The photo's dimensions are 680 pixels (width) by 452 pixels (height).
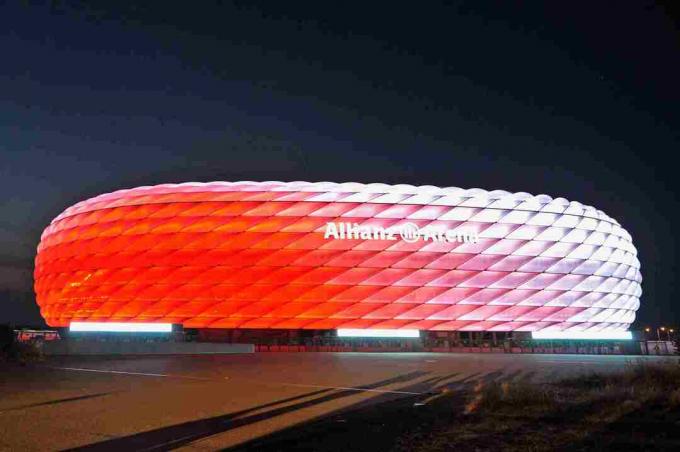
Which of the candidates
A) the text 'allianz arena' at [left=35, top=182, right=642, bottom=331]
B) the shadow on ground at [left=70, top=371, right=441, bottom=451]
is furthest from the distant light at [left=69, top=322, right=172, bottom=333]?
the shadow on ground at [left=70, top=371, right=441, bottom=451]

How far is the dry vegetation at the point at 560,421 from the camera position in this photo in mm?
6156

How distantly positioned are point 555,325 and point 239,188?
27.8 meters

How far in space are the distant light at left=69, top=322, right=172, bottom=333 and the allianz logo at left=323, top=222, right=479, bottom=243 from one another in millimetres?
14676

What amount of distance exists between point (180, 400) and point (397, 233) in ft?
101

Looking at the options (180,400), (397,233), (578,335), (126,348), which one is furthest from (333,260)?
(180,400)

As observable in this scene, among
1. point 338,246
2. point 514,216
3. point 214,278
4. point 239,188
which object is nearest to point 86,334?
point 214,278

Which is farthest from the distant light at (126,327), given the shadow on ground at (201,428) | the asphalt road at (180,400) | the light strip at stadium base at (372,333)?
the shadow on ground at (201,428)

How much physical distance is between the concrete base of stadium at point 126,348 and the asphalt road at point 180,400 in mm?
9576

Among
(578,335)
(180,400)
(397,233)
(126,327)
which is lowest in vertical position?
(578,335)

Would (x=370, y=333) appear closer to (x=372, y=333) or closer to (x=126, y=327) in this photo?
(x=372, y=333)

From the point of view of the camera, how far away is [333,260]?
130 ft

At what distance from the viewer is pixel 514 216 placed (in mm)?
42219

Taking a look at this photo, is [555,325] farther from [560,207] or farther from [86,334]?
[86,334]

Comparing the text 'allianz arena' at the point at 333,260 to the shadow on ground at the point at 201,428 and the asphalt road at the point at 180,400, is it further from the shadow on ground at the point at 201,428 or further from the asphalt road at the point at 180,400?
the shadow on ground at the point at 201,428
